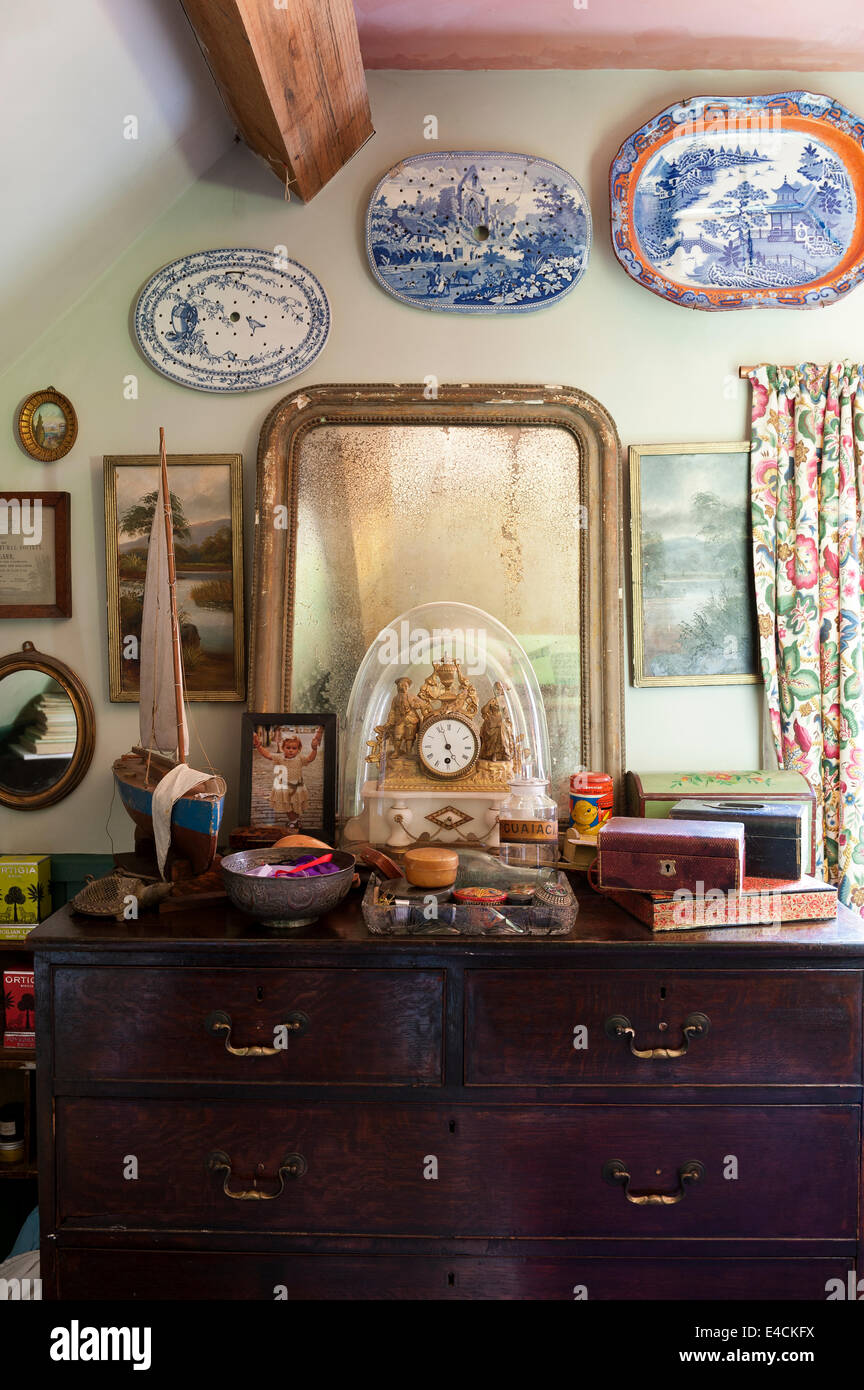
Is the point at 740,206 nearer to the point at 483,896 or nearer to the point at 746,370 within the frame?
the point at 746,370

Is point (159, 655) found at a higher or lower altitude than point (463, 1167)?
higher

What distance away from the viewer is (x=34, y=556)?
8.21 feet

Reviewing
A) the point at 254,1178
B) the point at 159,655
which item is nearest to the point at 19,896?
the point at 159,655

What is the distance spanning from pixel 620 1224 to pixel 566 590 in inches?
57.7

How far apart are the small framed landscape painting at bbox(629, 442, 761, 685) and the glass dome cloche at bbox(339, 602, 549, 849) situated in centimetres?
37

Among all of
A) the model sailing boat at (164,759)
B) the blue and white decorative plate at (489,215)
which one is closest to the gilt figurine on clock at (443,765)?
the model sailing boat at (164,759)

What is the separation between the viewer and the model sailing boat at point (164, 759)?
6.52ft

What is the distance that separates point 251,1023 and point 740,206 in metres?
2.34

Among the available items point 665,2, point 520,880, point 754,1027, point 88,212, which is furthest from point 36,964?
point 665,2

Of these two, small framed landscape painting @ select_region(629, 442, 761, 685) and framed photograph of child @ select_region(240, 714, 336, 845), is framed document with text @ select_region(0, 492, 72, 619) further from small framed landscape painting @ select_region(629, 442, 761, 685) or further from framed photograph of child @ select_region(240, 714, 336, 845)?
small framed landscape painting @ select_region(629, 442, 761, 685)

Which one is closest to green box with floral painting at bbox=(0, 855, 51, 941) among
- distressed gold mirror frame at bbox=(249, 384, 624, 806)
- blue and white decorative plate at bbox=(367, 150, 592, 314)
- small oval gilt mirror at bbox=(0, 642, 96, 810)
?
small oval gilt mirror at bbox=(0, 642, 96, 810)

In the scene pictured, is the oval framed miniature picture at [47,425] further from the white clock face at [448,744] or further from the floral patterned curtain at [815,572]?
the floral patterned curtain at [815,572]

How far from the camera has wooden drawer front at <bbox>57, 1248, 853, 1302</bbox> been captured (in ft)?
5.86

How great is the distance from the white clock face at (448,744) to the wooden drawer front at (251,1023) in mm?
604
